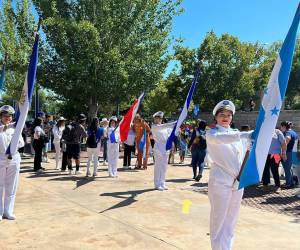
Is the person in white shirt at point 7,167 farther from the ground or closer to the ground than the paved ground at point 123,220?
farther from the ground

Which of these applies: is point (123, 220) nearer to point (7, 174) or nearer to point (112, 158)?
point (7, 174)

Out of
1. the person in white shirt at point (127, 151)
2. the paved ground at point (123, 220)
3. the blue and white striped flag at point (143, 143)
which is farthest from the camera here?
the person in white shirt at point (127, 151)

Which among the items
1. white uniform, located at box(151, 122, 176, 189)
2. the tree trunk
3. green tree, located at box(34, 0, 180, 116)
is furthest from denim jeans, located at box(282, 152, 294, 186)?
the tree trunk

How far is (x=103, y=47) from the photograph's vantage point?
870 inches

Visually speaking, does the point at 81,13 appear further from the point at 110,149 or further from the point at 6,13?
the point at 110,149

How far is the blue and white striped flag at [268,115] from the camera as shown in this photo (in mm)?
4464

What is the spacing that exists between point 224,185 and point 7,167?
3.82m

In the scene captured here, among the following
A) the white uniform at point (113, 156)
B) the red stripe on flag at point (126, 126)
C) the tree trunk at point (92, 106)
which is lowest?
the white uniform at point (113, 156)

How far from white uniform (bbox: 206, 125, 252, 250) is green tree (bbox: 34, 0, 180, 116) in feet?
56.3

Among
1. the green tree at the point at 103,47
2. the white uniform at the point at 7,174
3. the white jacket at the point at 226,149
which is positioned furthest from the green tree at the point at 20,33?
the white jacket at the point at 226,149

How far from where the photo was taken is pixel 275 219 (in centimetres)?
756

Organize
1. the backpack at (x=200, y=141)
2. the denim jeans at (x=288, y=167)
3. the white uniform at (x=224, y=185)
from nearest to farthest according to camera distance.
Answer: the white uniform at (x=224, y=185), the denim jeans at (x=288, y=167), the backpack at (x=200, y=141)

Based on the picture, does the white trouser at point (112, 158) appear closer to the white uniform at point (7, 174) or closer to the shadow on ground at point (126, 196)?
the shadow on ground at point (126, 196)

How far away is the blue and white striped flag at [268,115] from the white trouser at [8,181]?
3.95 m
